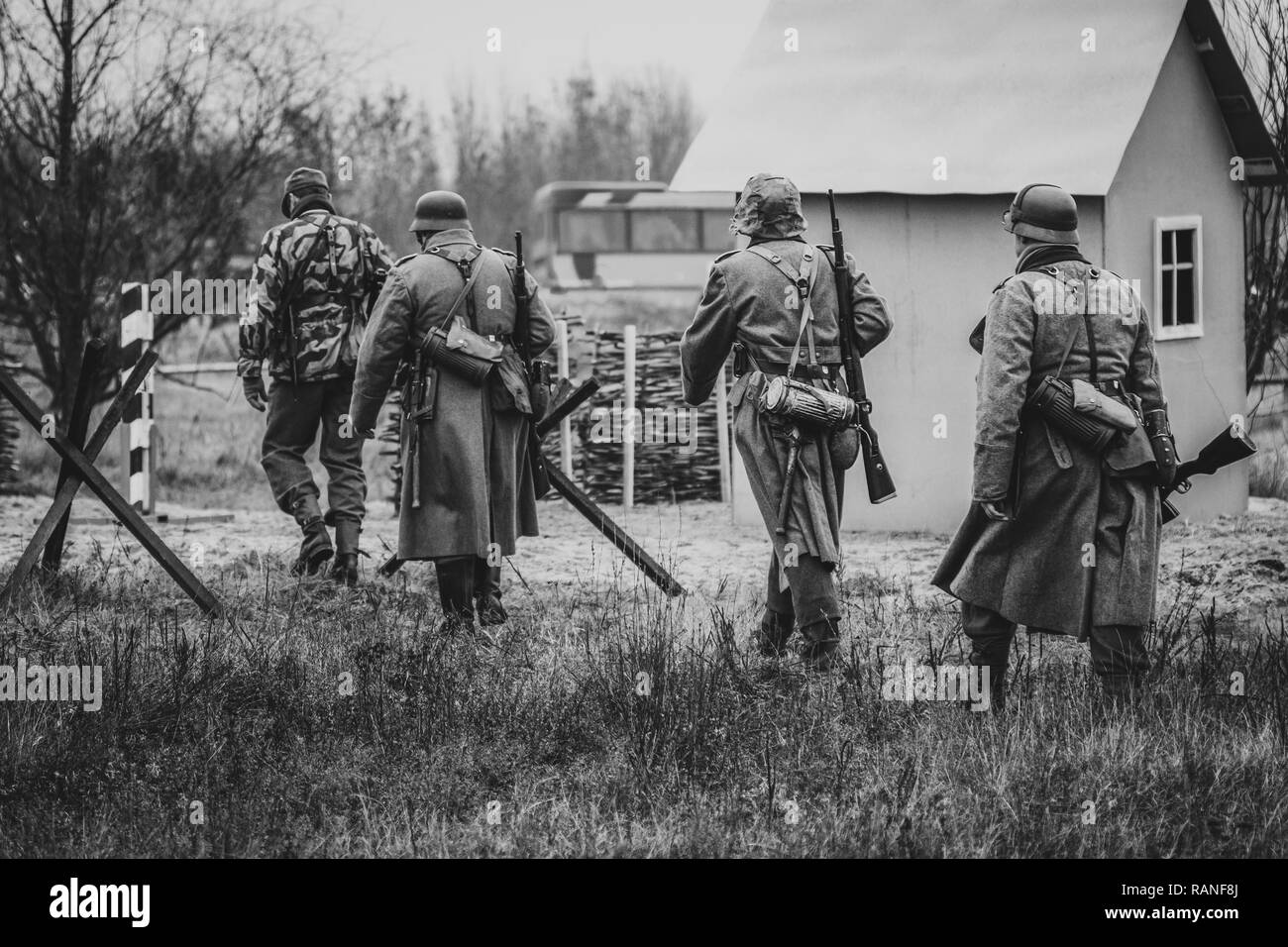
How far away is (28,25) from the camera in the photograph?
40.3 feet

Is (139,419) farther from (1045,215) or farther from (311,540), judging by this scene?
(1045,215)

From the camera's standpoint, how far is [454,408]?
24.1 feet

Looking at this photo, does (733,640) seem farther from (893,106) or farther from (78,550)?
(893,106)

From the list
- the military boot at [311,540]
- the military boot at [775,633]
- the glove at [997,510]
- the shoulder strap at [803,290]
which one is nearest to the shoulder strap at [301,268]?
the military boot at [311,540]

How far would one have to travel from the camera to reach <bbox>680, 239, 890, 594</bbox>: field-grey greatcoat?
648 cm

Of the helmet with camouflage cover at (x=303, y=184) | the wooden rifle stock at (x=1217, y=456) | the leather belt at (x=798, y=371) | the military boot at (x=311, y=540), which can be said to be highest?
the helmet with camouflage cover at (x=303, y=184)

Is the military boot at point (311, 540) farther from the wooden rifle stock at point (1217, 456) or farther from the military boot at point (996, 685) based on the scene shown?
the wooden rifle stock at point (1217, 456)

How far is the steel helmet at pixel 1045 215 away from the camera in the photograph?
233 inches

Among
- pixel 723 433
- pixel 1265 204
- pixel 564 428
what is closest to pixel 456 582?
pixel 723 433

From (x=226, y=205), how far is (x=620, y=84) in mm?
50905

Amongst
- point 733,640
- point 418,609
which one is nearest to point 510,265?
point 418,609

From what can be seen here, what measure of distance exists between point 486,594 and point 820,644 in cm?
185

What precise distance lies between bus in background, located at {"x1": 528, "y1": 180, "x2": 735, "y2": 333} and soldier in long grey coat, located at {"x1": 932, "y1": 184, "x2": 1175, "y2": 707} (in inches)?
893

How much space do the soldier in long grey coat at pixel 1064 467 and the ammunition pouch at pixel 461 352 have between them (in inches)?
91.9
